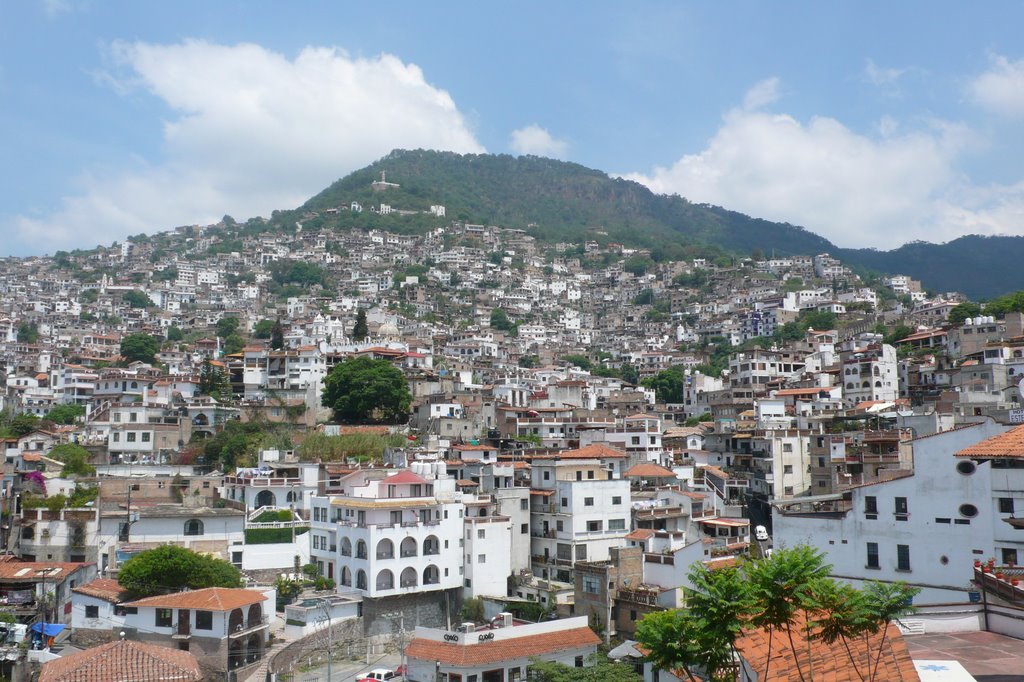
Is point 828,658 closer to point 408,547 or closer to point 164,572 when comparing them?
point 408,547

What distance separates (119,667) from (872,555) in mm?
20722

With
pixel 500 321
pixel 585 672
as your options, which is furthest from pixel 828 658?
pixel 500 321

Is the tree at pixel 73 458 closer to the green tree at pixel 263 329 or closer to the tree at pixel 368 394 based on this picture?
the tree at pixel 368 394

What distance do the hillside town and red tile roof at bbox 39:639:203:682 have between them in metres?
0.14

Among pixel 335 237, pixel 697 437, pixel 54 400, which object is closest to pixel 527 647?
pixel 697 437

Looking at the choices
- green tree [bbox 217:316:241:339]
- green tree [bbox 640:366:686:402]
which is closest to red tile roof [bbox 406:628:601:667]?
green tree [bbox 640:366:686:402]

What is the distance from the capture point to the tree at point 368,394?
59.2 meters

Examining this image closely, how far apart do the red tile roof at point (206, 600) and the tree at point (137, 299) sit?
103509 millimetres

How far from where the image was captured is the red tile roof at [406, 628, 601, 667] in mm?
28891

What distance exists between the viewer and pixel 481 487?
4300 cm

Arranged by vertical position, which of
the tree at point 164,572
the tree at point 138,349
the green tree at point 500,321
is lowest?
the tree at point 164,572

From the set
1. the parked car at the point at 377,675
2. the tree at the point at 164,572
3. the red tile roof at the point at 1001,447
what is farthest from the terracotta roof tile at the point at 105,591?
the red tile roof at the point at 1001,447

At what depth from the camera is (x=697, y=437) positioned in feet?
191

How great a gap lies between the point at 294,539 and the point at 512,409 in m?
23.7
